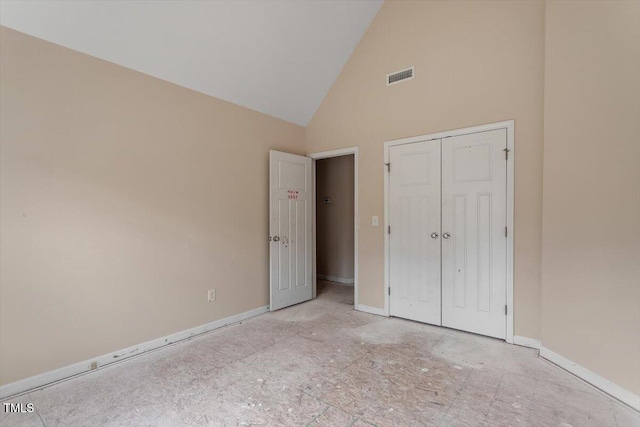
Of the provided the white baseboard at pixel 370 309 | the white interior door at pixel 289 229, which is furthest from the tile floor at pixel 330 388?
the white interior door at pixel 289 229

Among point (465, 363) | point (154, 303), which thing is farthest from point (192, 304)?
point (465, 363)

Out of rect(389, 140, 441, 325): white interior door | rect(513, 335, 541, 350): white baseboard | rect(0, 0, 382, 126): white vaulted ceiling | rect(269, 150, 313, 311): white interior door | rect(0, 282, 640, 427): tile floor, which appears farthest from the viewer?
rect(269, 150, 313, 311): white interior door

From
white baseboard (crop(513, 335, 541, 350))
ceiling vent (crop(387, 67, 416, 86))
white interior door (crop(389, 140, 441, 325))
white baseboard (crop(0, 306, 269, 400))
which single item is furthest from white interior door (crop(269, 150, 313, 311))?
white baseboard (crop(513, 335, 541, 350))

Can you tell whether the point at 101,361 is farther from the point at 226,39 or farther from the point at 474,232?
the point at 474,232

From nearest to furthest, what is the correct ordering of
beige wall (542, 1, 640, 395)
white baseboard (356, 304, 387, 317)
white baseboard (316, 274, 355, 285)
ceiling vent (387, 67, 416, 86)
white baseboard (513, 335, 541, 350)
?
beige wall (542, 1, 640, 395) → white baseboard (513, 335, 541, 350) → ceiling vent (387, 67, 416, 86) → white baseboard (356, 304, 387, 317) → white baseboard (316, 274, 355, 285)

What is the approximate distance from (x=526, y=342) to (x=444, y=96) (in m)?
2.69

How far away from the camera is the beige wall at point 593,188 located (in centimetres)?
204

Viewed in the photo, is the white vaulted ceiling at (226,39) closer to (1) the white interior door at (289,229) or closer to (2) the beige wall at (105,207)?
(2) the beige wall at (105,207)

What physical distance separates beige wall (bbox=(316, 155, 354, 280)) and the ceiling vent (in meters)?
1.99

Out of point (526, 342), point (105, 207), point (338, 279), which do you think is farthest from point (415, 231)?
point (105, 207)

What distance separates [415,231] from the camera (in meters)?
3.57

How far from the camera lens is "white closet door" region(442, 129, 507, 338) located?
302 cm

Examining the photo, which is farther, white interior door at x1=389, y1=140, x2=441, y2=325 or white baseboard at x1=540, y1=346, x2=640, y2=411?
white interior door at x1=389, y1=140, x2=441, y2=325

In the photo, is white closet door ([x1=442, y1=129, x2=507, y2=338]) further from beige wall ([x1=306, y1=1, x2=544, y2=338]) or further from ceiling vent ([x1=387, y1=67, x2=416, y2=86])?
ceiling vent ([x1=387, y1=67, x2=416, y2=86])
